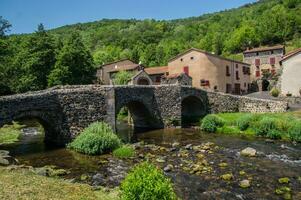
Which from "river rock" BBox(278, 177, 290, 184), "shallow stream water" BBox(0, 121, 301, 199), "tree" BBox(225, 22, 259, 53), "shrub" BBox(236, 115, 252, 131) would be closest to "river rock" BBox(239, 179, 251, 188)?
"shallow stream water" BBox(0, 121, 301, 199)

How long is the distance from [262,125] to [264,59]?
4731cm

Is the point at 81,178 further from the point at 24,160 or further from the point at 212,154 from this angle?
the point at 212,154

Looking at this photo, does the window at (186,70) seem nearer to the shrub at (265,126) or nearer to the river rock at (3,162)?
the shrub at (265,126)

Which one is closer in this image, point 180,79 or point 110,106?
point 110,106

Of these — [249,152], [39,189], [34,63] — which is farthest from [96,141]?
[34,63]

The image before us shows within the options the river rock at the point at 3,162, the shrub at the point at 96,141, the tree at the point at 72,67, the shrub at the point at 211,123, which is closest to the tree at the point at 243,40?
the tree at the point at 72,67

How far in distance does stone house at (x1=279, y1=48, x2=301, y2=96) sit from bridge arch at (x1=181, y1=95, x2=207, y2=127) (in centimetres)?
1657

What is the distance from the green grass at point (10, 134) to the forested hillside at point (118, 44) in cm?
880

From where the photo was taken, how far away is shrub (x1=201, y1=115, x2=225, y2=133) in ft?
121

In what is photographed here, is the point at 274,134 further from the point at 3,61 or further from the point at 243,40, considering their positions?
the point at 243,40

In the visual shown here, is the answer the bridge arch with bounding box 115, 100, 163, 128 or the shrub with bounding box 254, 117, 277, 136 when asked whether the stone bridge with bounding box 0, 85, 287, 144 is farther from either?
the shrub with bounding box 254, 117, 277, 136

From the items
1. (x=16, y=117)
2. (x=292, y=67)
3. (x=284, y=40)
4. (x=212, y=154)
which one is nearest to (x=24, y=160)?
(x=16, y=117)

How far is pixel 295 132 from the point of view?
3055cm

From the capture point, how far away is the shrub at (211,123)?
121ft
